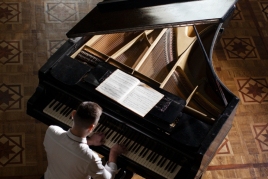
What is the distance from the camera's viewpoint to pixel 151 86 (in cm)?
349

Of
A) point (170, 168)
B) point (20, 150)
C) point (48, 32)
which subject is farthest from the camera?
point (48, 32)

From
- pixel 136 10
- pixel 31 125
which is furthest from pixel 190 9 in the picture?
pixel 31 125

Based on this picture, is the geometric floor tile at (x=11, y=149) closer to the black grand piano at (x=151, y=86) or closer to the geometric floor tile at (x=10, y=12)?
the black grand piano at (x=151, y=86)

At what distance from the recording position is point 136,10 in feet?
11.8

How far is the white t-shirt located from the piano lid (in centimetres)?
90

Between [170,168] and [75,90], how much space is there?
88 cm

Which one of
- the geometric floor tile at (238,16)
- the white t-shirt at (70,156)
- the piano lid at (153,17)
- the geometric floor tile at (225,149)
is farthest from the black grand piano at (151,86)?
the geometric floor tile at (238,16)

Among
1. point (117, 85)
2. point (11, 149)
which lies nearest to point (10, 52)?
point (11, 149)

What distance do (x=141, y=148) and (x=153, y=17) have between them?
951 millimetres

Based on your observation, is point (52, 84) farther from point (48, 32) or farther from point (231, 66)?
point (231, 66)

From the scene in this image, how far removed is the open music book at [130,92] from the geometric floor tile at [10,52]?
1858 mm

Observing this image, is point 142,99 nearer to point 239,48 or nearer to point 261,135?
point 261,135

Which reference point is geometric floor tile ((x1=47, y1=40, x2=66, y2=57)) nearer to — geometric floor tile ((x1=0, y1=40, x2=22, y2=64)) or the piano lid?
geometric floor tile ((x1=0, y1=40, x2=22, y2=64))

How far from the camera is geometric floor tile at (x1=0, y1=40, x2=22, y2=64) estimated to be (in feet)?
16.3
